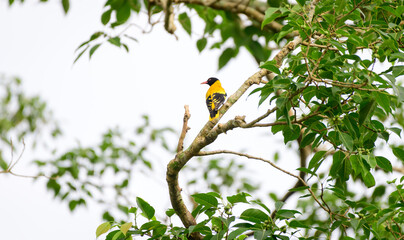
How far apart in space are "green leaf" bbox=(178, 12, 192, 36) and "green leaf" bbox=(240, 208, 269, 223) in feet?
6.84

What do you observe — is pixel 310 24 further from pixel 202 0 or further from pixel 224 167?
pixel 224 167

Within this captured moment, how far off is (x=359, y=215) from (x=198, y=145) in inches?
28.0

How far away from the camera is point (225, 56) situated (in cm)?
305

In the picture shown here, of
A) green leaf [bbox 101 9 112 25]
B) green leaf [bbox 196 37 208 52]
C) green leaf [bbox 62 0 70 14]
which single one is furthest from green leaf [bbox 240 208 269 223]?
green leaf [bbox 62 0 70 14]

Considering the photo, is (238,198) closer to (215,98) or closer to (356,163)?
(356,163)

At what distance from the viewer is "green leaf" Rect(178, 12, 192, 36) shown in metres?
3.56

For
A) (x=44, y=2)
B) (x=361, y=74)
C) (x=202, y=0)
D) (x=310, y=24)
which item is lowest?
(x=361, y=74)

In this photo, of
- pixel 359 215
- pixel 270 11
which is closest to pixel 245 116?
pixel 270 11

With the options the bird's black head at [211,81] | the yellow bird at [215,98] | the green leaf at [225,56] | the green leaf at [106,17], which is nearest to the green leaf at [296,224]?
the yellow bird at [215,98]

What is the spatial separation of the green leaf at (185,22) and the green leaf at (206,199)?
2.02 metres

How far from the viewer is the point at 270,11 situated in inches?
69.6

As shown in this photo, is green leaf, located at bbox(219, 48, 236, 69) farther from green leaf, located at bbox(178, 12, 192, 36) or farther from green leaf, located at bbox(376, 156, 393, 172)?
green leaf, located at bbox(376, 156, 393, 172)

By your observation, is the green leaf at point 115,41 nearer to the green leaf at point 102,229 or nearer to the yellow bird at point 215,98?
the yellow bird at point 215,98

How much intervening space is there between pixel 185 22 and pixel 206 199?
2107 mm
